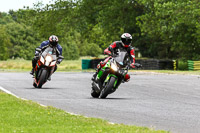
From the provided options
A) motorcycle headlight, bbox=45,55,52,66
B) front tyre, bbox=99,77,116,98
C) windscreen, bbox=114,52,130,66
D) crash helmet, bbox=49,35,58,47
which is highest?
crash helmet, bbox=49,35,58,47

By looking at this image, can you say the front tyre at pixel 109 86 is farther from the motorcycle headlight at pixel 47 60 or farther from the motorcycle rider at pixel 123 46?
the motorcycle headlight at pixel 47 60

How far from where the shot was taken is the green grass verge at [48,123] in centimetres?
857

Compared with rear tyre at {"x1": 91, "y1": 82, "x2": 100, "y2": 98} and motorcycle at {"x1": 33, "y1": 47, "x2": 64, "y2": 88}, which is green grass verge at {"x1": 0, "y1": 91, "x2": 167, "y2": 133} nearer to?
rear tyre at {"x1": 91, "y1": 82, "x2": 100, "y2": 98}

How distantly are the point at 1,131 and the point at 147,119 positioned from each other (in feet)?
10.9

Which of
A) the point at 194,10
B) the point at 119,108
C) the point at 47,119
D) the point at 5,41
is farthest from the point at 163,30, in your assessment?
the point at 5,41

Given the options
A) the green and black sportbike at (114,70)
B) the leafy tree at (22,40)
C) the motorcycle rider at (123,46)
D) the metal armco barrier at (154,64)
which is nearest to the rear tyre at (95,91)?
the green and black sportbike at (114,70)

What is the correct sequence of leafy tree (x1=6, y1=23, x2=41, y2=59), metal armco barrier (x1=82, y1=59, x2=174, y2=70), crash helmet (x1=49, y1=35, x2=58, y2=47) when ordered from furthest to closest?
leafy tree (x1=6, y1=23, x2=41, y2=59), metal armco barrier (x1=82, y1=59, x2=174, y2=70), crash helmet (x1=49, y1=35, x2=58, y2=47)

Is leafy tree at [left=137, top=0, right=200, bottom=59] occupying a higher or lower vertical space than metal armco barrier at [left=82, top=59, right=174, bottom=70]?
higher

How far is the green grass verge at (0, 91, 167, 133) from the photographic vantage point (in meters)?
8.57

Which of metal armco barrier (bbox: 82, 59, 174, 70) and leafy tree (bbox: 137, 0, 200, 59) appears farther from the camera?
metal armco barrier (bbox: 82, 59, 174, 70)

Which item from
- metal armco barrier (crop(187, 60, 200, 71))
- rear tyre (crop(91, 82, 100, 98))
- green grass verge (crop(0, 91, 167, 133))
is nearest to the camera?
green grass verge (crop(0, 91, 167, 133))

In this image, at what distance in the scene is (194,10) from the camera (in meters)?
43.3

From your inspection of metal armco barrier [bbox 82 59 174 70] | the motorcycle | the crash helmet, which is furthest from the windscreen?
metal armco barrier [bbox 82 59 174 70]

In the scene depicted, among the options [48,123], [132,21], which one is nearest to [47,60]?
[48,123]
